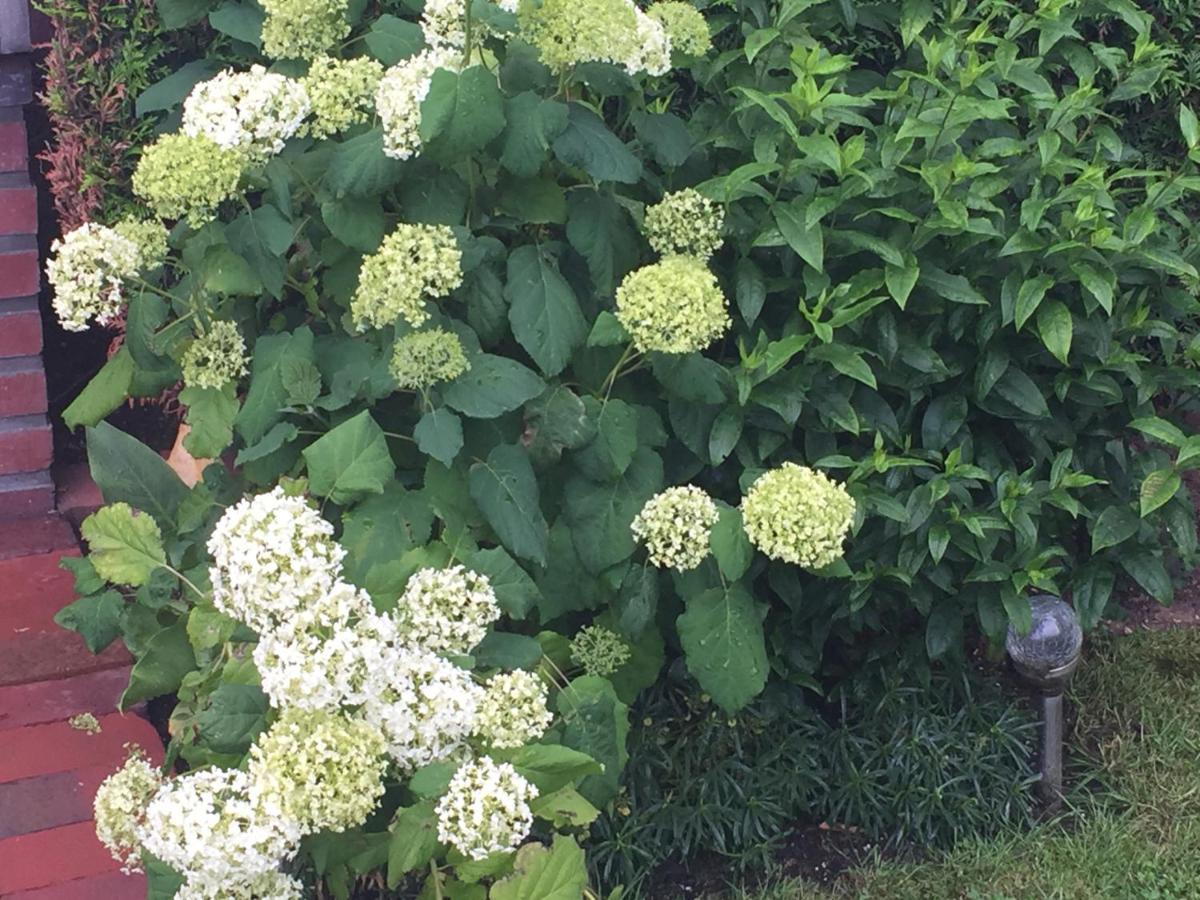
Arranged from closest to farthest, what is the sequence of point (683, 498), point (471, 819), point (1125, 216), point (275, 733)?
point (275, 733), point (471, 819), point (683, 498), point (1125, 216)

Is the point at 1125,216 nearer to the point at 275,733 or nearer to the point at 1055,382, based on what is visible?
the point at 1055,382

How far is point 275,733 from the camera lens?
5.36 feet

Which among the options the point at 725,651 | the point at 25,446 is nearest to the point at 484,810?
the point at 725,651

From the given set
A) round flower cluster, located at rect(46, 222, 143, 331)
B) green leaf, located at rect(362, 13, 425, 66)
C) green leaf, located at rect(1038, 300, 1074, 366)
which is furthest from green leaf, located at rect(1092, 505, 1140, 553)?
round flower cluster, located at rect(46, 222, 143, 331)

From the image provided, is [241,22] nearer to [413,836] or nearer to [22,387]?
[22,387]

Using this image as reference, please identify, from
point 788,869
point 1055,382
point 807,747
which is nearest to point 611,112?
point 1055,382

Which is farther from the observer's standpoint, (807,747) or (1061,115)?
(807,747)

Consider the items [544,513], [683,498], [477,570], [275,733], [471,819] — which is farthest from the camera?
[544,513]

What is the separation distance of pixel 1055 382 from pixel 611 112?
1.25 metres

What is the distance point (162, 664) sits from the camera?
2.47 meters

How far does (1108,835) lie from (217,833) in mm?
2096

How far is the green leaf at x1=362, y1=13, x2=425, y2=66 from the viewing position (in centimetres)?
263

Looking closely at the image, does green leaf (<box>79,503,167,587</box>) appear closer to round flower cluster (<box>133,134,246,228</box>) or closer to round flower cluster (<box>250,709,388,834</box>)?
round flower cluster (<box>133,134,246,228</box>)

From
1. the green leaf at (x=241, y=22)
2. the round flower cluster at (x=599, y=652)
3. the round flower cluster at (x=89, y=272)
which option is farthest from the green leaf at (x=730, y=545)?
the green leaf at (x=241, y=22)
